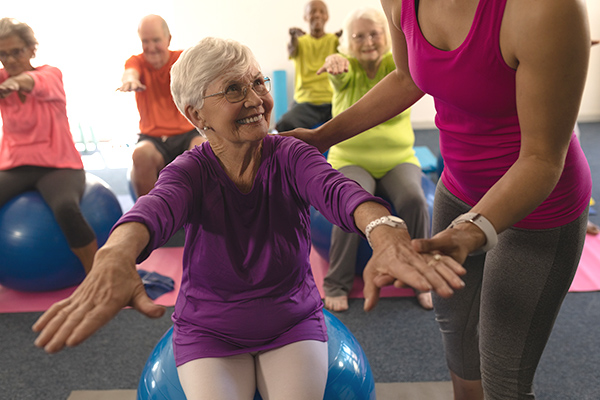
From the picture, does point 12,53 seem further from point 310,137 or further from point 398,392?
point 398,392

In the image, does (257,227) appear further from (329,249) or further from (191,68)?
(329,249)

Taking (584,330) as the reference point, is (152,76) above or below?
above

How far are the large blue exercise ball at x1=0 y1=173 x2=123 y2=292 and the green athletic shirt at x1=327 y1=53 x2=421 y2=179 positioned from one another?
4.78 ft

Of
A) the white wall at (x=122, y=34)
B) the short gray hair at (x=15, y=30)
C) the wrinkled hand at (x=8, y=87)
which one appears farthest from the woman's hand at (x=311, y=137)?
the white wall at (x=122, y=34)

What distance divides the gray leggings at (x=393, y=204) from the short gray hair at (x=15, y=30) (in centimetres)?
182

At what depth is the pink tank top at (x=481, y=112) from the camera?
95cm

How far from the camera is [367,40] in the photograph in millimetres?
2740

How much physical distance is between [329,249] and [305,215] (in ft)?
4.59

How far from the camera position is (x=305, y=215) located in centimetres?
142

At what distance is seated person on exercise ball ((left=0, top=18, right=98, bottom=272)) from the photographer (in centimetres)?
258

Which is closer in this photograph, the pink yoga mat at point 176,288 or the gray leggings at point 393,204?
the gray leggings at point 393,204

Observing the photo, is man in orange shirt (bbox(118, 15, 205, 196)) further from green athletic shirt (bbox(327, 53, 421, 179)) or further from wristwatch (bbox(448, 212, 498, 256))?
wristwatch (bbox(448, 212, 498, 256))

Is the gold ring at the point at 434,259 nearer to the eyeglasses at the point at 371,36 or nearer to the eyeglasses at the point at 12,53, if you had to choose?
the eyeglasses at the point at 371,36

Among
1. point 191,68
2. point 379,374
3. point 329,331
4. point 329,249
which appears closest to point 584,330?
point 379,374
